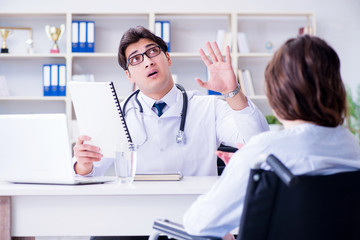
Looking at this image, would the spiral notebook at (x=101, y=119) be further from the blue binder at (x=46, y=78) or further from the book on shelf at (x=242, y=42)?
the book on shelf at (x=242, y=42)

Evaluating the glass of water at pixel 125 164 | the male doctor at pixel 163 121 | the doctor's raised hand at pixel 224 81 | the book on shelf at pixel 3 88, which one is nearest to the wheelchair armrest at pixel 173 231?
the glass of water at pixel 125 164

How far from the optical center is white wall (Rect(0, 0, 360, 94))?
4465 millimetres

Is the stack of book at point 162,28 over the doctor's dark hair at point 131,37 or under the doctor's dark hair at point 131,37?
over

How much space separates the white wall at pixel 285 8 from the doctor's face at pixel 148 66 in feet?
8.01

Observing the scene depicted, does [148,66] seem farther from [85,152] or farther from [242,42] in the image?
[242,42]

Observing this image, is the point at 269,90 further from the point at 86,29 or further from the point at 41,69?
the point at 41,69

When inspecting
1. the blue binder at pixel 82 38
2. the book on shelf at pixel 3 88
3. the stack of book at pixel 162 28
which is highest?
the stack of book at pixel 162 28

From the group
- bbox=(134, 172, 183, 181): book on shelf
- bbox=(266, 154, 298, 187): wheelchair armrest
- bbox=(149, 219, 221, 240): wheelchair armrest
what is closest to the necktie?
bbox=(134, 172, 183, 181): book on shelf

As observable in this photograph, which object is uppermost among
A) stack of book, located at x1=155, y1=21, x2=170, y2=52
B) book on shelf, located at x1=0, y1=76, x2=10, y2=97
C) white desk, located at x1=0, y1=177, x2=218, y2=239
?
stack of book, located at x1=155, y1=21, x2=170, y2=52

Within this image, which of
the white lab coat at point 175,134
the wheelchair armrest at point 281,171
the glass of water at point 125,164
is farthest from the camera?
the white lab coat at point 175,134

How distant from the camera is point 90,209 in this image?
1.38 m

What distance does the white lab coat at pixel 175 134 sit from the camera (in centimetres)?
208

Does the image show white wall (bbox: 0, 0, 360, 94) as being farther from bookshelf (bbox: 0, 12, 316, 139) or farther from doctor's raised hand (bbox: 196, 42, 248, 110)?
doctor's raised hand (bbox: 196, 42, 248, 110)

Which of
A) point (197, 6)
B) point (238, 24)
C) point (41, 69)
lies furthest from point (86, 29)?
point (238, 24)
